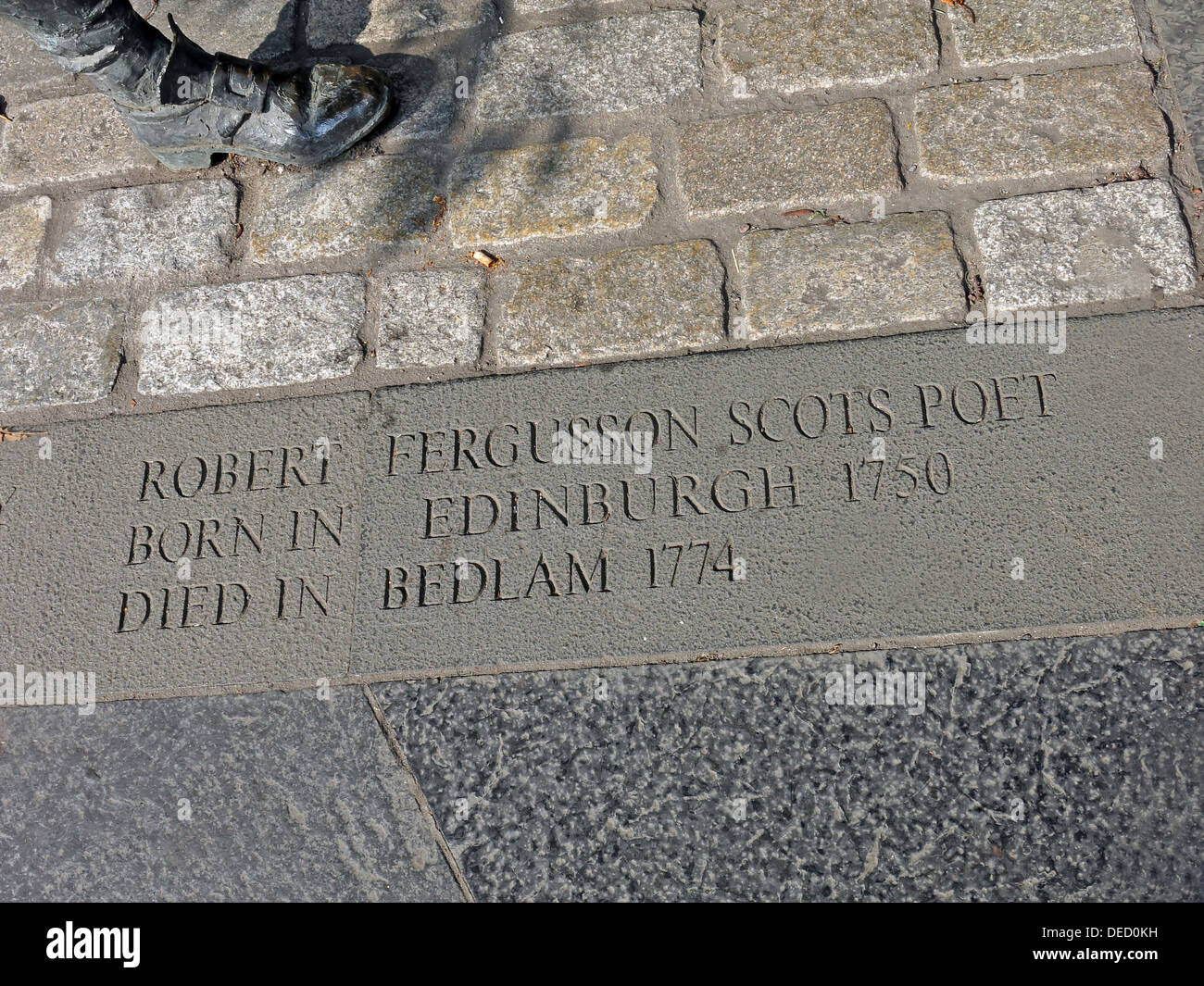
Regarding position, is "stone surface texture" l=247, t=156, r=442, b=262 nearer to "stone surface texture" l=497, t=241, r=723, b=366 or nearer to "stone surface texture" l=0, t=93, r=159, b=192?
"stone surface texture" l=497, t=241, r=723, b=366

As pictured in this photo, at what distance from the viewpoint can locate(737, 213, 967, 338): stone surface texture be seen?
2.41m

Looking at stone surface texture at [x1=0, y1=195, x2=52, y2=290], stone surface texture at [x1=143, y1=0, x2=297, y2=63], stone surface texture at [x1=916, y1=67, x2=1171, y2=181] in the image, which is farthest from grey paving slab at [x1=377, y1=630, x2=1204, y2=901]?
stone surface texture at [x1=143, y1=0, x2=297, y2=63]

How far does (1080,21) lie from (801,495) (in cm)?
164

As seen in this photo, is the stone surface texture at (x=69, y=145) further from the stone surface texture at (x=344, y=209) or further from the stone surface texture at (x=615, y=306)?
the stone surface texture at (x=615, y=306)

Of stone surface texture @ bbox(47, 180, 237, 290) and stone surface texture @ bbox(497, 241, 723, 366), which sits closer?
stone surface texture @ bbox(497, 241, 723, 366)

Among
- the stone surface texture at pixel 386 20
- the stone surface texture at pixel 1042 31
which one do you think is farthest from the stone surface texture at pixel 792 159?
the stone surface texture at pixel 386 20

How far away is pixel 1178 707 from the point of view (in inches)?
76.5

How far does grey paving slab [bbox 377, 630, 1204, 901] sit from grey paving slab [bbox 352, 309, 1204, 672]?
0.10 meters

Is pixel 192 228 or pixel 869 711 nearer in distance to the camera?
pixel 869 711

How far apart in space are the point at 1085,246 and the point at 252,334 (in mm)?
2105

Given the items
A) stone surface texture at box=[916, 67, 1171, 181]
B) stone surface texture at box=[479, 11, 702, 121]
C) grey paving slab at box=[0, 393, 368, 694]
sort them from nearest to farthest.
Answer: grey paving slab at box=[0, 393, 368, 694]
stone surface texture at box=[916, 67, 1171, 181]
stone surface texture at box=[479, 11, 702, 121]

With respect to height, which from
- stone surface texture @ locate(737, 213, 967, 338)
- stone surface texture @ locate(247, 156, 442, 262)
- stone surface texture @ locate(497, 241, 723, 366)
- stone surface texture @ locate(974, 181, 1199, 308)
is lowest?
stone surface texture @ locate(974, 181, 1199, 308)

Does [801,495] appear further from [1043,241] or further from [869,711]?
[1043,241]
